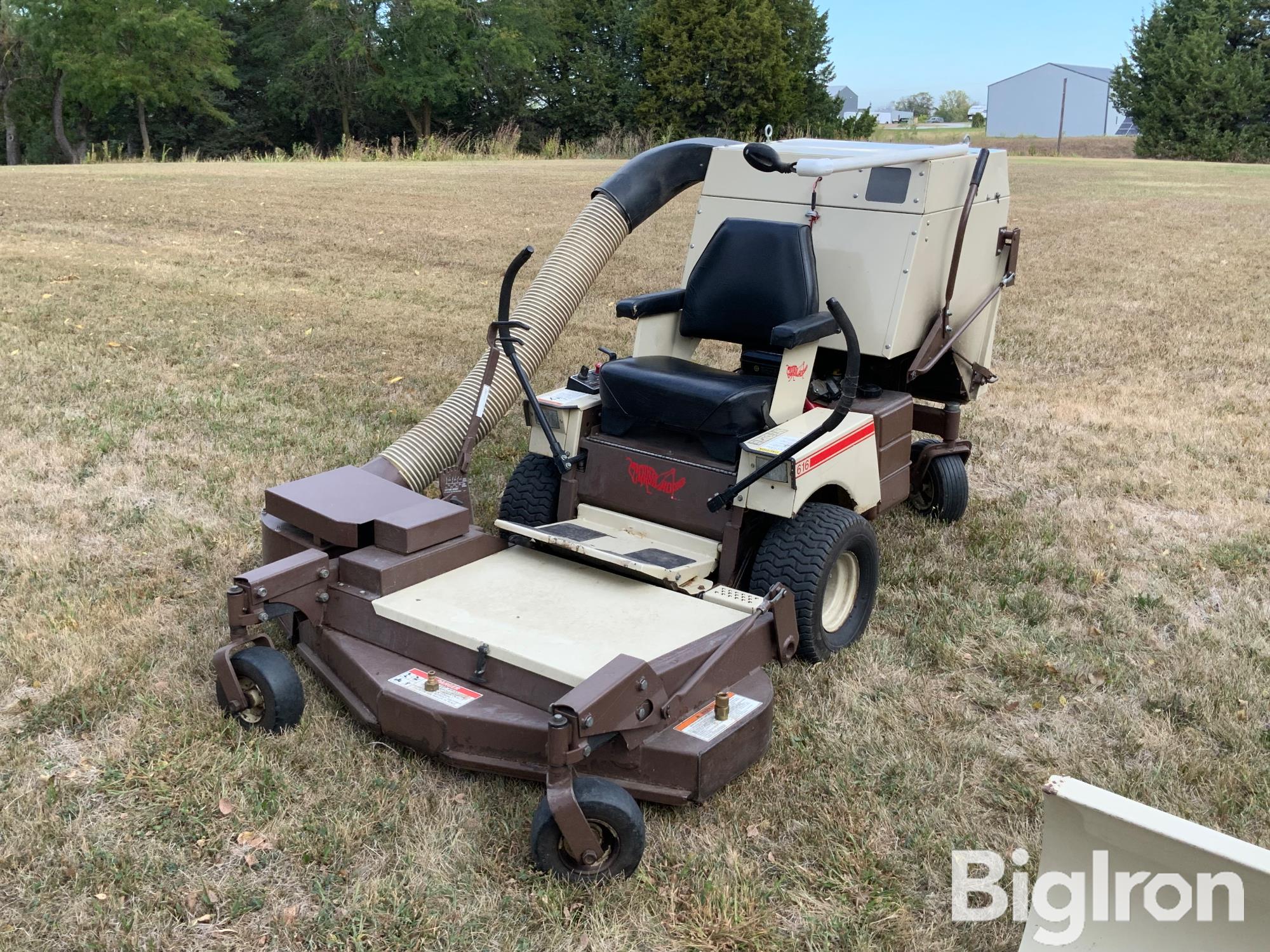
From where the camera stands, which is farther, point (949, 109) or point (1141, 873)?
point (949, 109)

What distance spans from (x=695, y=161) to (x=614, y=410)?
130cm

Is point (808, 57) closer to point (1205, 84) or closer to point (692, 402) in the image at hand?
point (1205, 84)

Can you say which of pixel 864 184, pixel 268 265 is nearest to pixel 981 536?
pixel 864 184

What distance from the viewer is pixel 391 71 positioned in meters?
35.4

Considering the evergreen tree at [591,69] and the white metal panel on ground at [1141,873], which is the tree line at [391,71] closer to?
the evergreen tree at [591,69]

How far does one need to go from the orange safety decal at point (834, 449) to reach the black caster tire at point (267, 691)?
1457mm

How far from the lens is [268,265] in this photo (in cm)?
927

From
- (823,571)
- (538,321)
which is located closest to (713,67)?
(538,321)

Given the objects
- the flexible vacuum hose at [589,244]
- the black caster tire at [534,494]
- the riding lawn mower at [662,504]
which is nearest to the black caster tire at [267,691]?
the riding lawn mower at [662,504]

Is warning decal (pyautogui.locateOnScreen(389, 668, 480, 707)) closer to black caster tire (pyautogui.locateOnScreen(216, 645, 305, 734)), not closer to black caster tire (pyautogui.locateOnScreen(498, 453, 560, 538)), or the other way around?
black caster tire (pyautogui.locateOnScreen(216, 645, 305, 734))

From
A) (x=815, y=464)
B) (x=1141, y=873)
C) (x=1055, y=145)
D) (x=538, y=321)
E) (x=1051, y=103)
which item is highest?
(x=1051, y=103)

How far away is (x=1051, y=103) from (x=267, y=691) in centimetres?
7766

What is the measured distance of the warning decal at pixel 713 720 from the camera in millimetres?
2639

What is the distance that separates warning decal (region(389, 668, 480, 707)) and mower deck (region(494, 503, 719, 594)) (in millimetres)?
641
